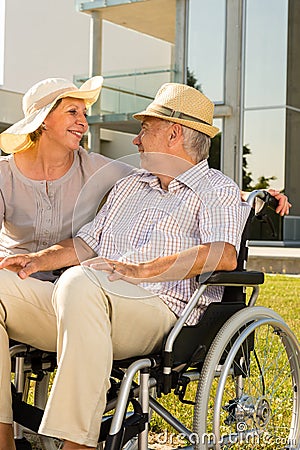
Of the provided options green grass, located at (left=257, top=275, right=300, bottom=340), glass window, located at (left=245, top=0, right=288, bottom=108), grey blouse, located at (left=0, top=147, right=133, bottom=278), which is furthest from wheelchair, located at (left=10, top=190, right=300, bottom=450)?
glass window, located at (left=245, top=0, right=288, bottom=108)

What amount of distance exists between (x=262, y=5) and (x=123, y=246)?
12248 mm

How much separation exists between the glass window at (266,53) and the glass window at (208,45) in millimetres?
490

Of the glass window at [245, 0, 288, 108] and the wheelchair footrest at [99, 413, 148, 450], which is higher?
the glass window at [245, 0, 288, 108]

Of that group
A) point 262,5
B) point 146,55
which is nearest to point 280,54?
point 262,5

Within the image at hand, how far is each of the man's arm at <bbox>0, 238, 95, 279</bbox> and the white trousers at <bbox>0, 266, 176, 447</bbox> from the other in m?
0.08

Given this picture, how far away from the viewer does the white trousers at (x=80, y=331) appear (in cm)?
224

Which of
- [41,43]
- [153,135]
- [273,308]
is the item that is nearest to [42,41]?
[41,43]

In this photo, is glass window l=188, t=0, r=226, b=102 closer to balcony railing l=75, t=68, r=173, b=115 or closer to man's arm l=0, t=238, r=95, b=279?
balcony railing l=75, t=68, r=173, b=115

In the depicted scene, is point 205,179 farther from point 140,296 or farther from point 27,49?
point 27,49

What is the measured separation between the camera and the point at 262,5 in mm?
14328

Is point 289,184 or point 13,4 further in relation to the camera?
point 13,4

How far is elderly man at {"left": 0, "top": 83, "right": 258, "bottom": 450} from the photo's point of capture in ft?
7.43

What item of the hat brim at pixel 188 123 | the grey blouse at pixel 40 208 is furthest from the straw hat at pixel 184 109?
the grey blouse at pixel 40 208

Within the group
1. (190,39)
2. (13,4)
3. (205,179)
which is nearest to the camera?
(205,179)
